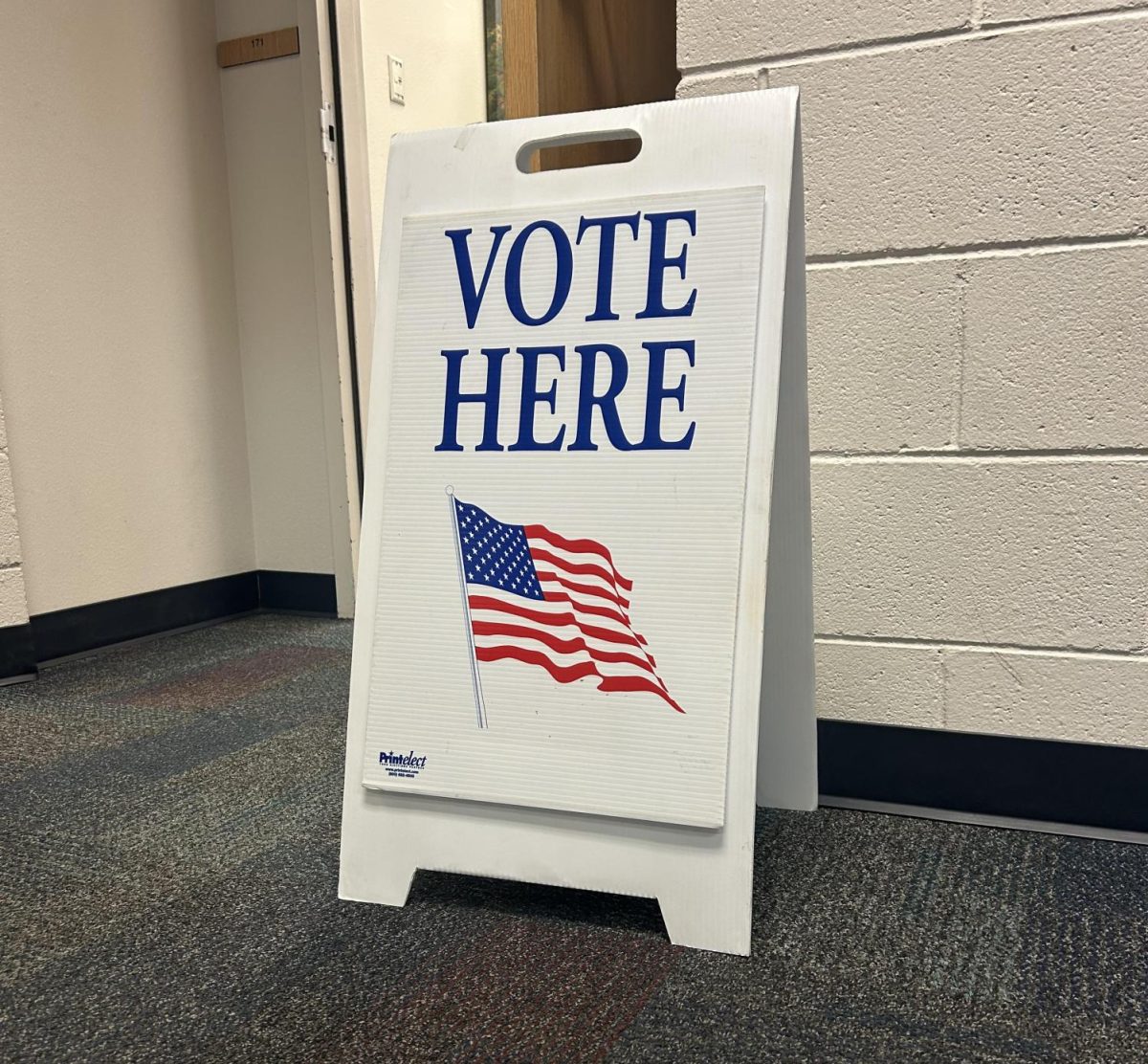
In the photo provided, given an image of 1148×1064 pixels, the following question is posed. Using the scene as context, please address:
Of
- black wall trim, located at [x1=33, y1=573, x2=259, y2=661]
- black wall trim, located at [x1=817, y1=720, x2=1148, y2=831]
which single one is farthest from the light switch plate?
black wall trim, located at [x1=817, y1=720, x2=1148, y2=831]

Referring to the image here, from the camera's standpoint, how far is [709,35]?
3.90 feet

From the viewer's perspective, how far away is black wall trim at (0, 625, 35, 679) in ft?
6.47

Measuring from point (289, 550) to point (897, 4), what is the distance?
6.66 ft

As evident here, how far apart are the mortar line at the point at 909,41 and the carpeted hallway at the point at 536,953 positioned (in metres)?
0.92

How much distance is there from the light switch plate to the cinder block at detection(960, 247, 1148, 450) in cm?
176

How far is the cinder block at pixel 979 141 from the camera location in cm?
104

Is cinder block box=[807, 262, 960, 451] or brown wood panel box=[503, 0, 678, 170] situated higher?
brown wood panel box=[503, 0, 678, 170]

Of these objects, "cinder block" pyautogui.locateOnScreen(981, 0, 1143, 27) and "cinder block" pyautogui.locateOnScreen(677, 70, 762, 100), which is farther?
"cinder block" pyautogui.locateOnScreen(677, 70, 762, 100)

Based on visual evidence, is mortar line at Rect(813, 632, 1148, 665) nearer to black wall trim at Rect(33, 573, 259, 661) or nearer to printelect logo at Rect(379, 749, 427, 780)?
printelect logo at Rect(379, 749, 427, 780)

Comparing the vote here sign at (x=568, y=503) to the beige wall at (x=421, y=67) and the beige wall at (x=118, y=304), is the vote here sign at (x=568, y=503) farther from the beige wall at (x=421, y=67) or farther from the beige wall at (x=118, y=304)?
the beige wall at (x=118, y=304)

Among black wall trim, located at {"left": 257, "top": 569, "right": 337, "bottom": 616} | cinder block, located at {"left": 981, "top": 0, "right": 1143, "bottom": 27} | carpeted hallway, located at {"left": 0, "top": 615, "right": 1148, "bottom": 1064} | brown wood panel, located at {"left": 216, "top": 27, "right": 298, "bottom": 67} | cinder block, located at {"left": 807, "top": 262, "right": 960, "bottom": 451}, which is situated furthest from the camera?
black wall trim, located at {"left": 257, "top": 569, "right": 337, "bottom": 616}

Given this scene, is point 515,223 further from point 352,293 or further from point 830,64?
point 352,293

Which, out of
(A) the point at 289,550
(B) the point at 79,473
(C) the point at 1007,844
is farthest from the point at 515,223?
(A) the point at 289,550

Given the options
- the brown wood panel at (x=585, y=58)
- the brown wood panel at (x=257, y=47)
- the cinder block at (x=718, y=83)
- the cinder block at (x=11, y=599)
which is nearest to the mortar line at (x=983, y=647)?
the cinder block at (x=718, y=83)
